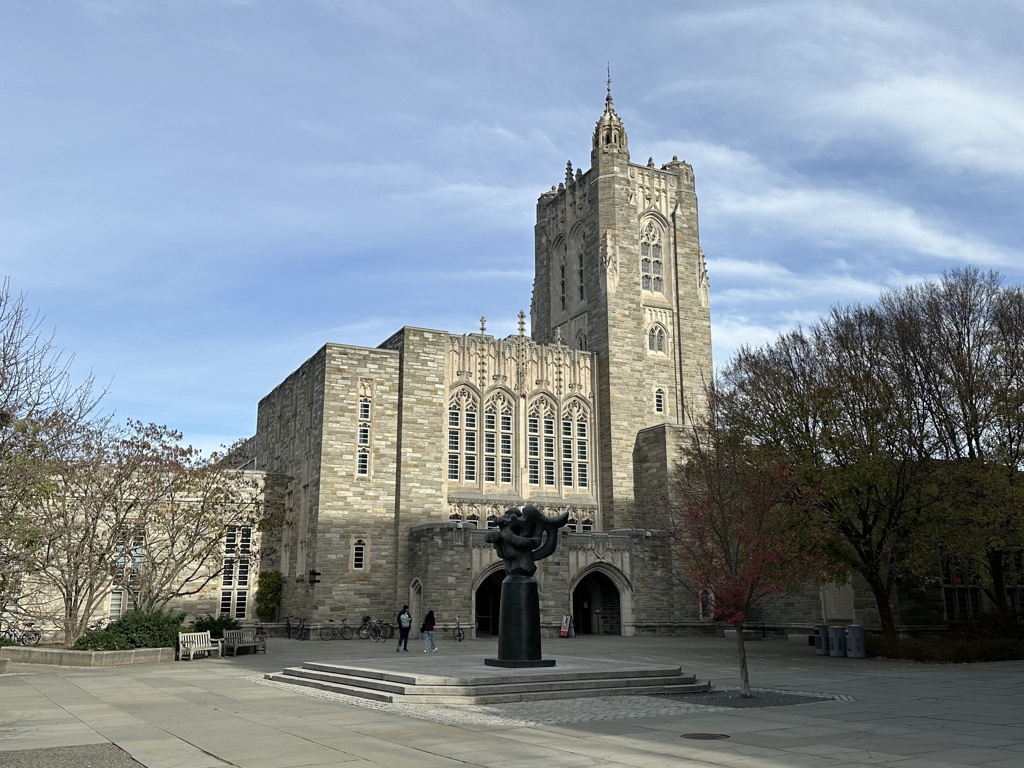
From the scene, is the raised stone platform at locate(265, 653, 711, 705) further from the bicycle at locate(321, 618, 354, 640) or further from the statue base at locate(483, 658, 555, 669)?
the bicycle at locate(321, 618, 354, 640)

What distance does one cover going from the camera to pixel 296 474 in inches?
1844

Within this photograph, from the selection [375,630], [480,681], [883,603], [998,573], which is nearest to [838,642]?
[883,603]

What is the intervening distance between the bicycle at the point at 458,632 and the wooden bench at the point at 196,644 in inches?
456

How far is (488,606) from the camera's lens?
1857 inches

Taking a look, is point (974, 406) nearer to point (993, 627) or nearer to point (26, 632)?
point (993, 627)

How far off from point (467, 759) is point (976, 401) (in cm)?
2432

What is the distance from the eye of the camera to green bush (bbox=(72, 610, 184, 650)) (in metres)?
26.2

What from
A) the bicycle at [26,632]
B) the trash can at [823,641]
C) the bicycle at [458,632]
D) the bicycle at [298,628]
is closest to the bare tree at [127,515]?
the bicycle at [26,632]

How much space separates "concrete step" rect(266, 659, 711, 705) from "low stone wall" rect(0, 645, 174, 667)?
7.27 m

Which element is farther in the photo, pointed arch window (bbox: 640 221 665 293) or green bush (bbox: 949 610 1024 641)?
pointed arch window (bbox: 640 221 665 293)

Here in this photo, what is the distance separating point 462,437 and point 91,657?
74.6ft

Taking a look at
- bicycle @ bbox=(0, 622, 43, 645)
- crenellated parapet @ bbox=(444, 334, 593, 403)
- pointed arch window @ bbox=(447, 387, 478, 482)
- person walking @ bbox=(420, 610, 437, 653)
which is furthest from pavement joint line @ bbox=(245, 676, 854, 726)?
crenellated parapet @ bbox=(444, 334, 593, 403)

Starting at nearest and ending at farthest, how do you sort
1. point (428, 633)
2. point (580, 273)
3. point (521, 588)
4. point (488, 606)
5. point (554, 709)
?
point (554, 709) < point (521, 588) < point (428, 633) < point (488, 606) < point (580, 273)

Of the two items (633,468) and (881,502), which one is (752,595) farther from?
(633,468)
